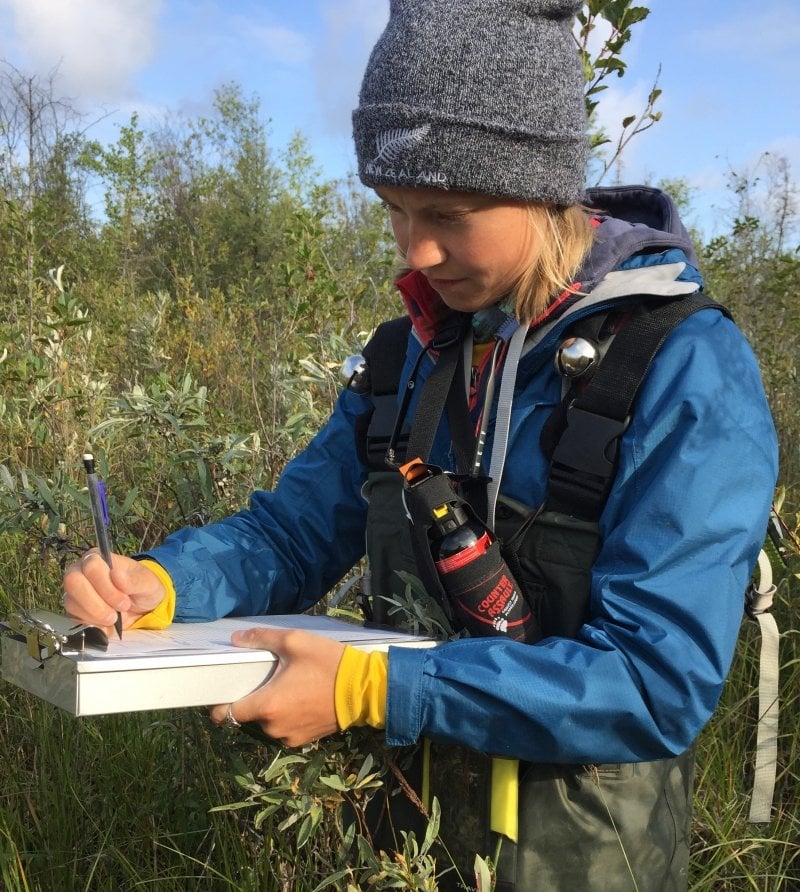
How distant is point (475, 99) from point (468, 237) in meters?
0.24

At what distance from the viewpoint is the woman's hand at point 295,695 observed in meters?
1.31

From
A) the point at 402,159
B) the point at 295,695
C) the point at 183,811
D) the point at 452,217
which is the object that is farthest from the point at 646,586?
the point at 183,811

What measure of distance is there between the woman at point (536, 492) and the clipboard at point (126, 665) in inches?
2.0

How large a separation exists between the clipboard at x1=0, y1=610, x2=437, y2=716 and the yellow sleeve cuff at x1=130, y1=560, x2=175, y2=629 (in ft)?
0.77

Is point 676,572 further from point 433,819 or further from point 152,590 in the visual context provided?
point 152,590

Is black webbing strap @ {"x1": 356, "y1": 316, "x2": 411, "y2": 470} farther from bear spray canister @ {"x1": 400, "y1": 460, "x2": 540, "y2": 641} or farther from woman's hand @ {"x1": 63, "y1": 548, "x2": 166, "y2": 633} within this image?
woman's hand @ {"x1": 63, "y1": 548, "x2": 166, "y2": 633}

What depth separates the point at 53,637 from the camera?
1256mm

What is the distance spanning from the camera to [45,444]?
3637 mm

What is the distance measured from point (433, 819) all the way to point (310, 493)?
2.80ft

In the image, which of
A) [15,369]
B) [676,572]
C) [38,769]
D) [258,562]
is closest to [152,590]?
[258,562]

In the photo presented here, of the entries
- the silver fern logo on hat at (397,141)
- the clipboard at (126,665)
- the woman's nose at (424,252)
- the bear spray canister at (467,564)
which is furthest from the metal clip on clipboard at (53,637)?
the silver fern logo on hat at (397,141)

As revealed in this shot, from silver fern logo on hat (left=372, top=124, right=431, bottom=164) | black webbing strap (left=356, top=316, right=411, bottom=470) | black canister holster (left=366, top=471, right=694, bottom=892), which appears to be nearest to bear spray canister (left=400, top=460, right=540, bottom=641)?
black canister holster (left=366, top=471, right=694, bottom=892)

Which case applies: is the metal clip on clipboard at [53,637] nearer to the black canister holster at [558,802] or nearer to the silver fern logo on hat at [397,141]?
the black canister holster at [558,802]

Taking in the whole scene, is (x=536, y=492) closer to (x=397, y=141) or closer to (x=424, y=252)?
(x=424, y=252)
